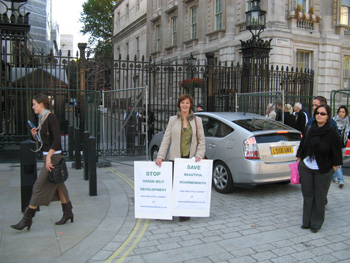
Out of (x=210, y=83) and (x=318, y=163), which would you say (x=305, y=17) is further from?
(x=318, y=163)

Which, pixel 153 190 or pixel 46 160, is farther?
pixel 153 190

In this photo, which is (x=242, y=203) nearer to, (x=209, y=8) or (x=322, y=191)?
(x=322, y=191)

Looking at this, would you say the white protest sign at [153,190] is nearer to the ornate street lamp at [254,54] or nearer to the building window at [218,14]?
the ornate street lamp at [254,54]

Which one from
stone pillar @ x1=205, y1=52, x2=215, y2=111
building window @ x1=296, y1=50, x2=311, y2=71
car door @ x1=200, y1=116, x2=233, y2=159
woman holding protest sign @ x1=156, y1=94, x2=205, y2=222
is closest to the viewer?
woman holding protest sign @ x1=156, y1=94, x2=205, y2=222

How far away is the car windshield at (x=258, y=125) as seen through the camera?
6.50m

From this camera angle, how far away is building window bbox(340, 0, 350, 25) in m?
19.6

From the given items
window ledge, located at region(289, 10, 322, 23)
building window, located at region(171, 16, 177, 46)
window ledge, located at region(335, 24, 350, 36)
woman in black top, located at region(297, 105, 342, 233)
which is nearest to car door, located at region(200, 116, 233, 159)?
woman in black top, located at region(297, 105, 342, 233)

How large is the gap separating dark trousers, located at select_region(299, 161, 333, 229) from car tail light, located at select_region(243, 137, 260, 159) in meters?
1.37

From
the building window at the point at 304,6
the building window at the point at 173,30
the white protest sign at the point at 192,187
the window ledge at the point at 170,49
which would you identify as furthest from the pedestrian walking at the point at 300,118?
the building window at the point at 173,30

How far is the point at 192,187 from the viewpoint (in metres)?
4.93

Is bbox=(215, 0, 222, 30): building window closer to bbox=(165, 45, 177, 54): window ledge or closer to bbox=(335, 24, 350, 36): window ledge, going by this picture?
bbox=(165, 45, 177, 54): window ledge

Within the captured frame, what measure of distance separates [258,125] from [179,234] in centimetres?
309

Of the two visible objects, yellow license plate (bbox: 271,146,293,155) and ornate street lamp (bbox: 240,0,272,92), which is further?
ornate street lamp (bbox: 240,0,272,92)

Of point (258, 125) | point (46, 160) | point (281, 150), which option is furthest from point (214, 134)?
point (46, 160)
